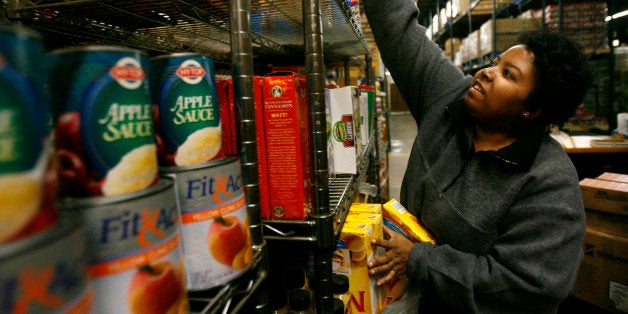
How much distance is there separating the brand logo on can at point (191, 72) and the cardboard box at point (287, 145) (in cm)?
34

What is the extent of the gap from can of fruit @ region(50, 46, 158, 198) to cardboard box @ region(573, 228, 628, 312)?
9.65 feet

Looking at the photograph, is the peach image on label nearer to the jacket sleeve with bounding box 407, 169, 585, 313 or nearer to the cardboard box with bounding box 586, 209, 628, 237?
the jacket sleeve with bounding box 407, 169, 585, 313

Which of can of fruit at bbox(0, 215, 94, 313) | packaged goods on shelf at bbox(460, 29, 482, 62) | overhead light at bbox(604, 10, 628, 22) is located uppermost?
packaged goods on shelf at bbox(460, 29, 482, 62)

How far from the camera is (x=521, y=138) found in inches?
52.3

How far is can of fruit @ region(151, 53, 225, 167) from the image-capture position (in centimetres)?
52

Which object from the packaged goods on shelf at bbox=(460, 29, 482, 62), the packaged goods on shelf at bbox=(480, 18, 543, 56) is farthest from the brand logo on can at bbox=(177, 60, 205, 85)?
the packaged goods on shelf at bbox=(460, 29, 482, 62)

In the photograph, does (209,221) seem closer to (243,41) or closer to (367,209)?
(243,41)

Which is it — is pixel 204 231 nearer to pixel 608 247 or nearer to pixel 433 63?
pixel 433 63

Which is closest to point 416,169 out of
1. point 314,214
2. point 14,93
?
point 314,214

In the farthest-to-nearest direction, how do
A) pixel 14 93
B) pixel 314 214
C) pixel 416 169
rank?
pixel 416 169 < pixel 314 214 < pixel 14 93

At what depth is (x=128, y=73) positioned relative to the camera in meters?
0.42

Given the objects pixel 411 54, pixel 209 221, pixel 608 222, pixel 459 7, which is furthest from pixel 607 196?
pixel 459 7

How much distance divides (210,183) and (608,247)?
9.28 ft

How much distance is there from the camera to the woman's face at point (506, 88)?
1341 mm
